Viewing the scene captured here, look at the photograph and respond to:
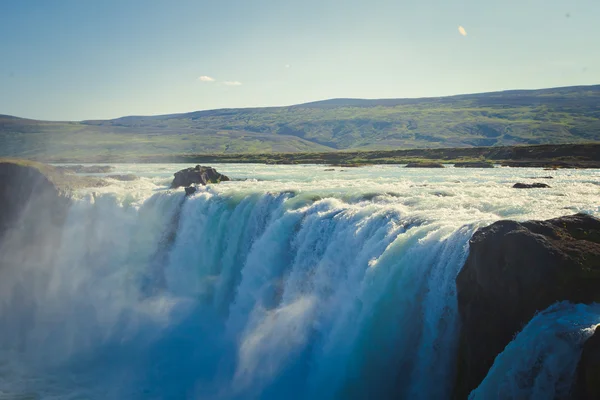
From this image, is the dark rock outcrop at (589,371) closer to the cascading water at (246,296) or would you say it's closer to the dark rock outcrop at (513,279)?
the dark rock outcrop at (513,279)

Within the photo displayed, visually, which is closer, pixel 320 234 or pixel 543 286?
pixel 543 286

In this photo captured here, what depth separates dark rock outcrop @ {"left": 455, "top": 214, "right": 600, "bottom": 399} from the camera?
9359mm

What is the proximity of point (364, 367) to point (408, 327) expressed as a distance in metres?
1.81

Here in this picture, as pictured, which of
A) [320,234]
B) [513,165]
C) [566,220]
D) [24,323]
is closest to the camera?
[566,220]

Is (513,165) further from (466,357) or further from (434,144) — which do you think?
(434,144)

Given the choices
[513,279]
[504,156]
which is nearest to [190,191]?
[513,279]

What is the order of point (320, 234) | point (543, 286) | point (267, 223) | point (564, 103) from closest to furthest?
point (543, 286), point (320, 234), point (267, 223), point (564, 103)

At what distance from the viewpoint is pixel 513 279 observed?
989 centimetres

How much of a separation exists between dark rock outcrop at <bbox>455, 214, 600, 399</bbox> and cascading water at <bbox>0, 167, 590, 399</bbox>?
803mm

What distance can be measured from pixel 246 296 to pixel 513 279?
1241 cm

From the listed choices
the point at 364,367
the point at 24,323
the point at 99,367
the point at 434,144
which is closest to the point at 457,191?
the point at 364,367

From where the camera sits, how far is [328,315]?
51.4ft

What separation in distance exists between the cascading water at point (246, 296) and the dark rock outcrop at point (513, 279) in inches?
31.6

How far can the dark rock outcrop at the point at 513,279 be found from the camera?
368 inches
